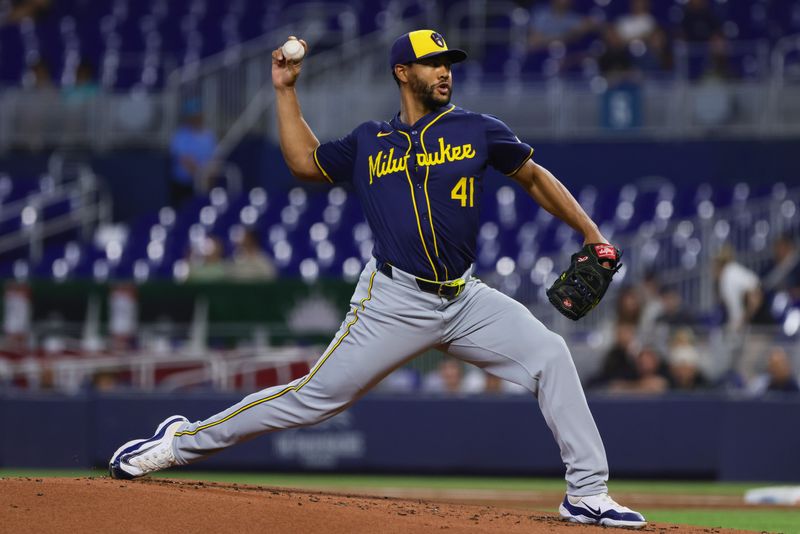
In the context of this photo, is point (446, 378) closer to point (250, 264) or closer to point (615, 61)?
point (250, 264)

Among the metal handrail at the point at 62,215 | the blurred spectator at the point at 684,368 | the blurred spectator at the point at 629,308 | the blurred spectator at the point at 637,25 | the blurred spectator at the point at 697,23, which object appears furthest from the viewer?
the blurred spectator at the point at 637,25

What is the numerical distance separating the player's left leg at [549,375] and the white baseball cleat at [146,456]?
1296 millimetres

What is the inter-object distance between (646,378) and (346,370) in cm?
657

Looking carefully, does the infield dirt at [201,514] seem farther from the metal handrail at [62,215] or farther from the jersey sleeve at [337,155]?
the metal handrail at [62,215]

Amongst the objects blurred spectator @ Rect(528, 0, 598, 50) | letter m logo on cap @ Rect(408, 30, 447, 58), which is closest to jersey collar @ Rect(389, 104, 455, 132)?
letter m logo on cap @ Rect(408, 30, 447, 58)

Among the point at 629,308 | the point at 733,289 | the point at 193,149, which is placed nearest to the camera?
the point at 629,308

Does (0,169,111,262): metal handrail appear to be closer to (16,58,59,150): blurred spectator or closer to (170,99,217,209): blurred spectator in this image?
(16,58,59,150): blurred spectator

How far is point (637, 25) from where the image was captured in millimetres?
17578

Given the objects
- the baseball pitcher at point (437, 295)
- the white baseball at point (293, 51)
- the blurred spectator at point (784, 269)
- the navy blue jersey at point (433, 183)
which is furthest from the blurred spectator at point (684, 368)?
the white baseball at point (293, 51)

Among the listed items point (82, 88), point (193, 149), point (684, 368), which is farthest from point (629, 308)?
point (82, 88)

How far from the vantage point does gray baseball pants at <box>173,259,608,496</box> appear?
583cm

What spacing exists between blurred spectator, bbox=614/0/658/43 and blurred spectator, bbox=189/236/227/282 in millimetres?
6326

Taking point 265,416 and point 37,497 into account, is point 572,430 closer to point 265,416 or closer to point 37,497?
point 265,416

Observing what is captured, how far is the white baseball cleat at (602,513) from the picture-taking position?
5.80m
